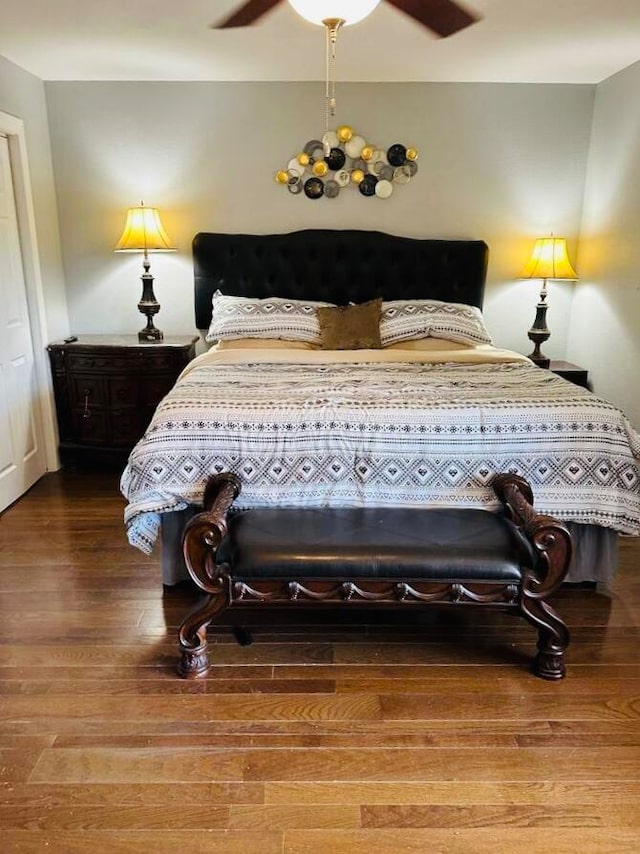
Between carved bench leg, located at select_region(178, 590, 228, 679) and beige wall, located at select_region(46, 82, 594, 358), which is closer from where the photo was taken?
carved bench leg, located at select_region(178, 590, 228, 679)

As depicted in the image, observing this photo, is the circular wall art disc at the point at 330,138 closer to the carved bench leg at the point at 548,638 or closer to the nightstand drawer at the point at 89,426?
the nightstand drawer at the point at 89,426

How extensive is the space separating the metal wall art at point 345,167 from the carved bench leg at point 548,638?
9.97 ft

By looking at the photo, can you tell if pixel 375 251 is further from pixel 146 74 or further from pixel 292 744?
pixel 292 744

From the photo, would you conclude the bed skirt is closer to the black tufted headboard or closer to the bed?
the bed

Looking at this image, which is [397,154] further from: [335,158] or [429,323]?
[429,323]

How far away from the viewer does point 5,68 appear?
11.4ft

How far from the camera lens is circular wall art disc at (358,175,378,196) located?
165 inches

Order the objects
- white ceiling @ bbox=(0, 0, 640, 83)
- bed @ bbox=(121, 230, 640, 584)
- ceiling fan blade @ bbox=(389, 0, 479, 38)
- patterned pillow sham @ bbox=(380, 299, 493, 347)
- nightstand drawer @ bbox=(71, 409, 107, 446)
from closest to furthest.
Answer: ceiling fan blade @ bbox=(389, 0, 479, 38) → bed @ bbox=(121, 230, 640, 584) → white ceiling @ bbox=(0, 0, 640, 83) → patterned pillow sham @ bbox=(380, 299, 493, 347) → nightstand drawer @ bbox=(71, 409, 107, 446)

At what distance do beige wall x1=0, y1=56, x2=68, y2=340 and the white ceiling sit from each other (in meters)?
0.12

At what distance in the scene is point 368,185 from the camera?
4195 millimetres

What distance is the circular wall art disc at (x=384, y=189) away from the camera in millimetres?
4195

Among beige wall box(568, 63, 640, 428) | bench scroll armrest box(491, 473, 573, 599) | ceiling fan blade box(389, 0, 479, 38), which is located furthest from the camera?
beige wall box(568, 63, 640, 428)

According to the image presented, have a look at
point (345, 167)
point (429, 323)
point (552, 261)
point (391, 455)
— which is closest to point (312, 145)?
point (345, 167)

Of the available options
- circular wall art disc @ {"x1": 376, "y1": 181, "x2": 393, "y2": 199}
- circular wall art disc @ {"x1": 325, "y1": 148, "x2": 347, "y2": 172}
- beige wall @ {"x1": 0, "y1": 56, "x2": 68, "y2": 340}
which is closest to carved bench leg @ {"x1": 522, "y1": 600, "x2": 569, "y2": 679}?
circular wall art disc @ {"x1": 376, "y1": 181, "x2": 393, "y2": 199}
